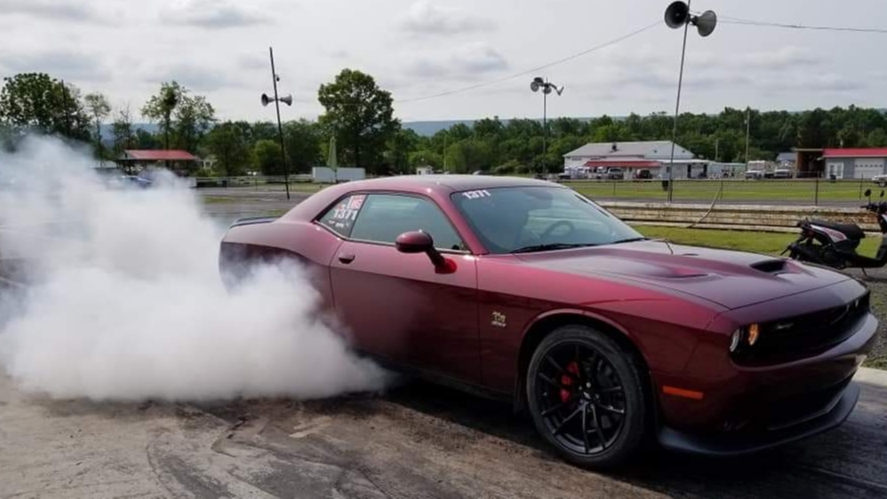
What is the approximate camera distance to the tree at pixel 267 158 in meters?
87.8

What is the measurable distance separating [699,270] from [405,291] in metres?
1.68

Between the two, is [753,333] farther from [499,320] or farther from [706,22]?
[706,22]

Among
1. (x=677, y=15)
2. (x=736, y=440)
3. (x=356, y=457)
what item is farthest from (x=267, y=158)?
(x=736, y=440)

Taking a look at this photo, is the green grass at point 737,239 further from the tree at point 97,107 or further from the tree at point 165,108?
the tree at point 165,108

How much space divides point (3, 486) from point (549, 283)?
2.82 meters

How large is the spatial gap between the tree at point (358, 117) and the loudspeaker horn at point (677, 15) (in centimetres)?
6729

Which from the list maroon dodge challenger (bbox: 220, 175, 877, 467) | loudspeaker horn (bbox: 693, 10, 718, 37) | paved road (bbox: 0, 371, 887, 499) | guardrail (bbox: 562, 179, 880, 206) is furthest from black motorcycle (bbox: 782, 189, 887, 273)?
guardrail (bbox: 562, 179, 880, 206)

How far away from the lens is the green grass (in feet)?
37.7

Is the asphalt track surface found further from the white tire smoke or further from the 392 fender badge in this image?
the 392 fender badge

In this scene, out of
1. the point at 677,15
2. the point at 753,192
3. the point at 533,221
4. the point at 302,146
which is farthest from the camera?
the point at 302,146

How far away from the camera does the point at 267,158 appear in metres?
88.3

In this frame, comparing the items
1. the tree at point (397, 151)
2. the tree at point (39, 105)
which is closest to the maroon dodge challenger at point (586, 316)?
the tree at point (39, 105)

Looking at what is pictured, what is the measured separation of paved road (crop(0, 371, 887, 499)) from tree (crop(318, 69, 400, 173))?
7871 centimetres

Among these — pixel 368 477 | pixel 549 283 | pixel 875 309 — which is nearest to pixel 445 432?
pixel 368 477
